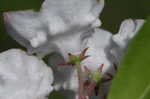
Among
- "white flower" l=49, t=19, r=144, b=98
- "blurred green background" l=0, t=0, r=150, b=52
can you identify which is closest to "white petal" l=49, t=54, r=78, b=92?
"white flower" l=49, t=19, r=144, b=98

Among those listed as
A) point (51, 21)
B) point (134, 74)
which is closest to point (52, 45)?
point (51, 21)

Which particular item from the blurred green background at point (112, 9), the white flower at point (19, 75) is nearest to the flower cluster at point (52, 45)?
the white flower at point (19, 75)

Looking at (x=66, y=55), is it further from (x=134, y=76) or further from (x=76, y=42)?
(x=134, y=76)

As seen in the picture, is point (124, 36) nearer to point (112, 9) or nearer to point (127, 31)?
point (127, 31)

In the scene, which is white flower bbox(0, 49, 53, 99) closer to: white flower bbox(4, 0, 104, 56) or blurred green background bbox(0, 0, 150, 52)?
white flower bbox(4, 0, 104, 56)

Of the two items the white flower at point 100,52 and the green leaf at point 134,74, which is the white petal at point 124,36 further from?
the green leaf at point 134,74

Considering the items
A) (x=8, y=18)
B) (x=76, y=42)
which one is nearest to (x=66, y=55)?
(x=76, y=42)
